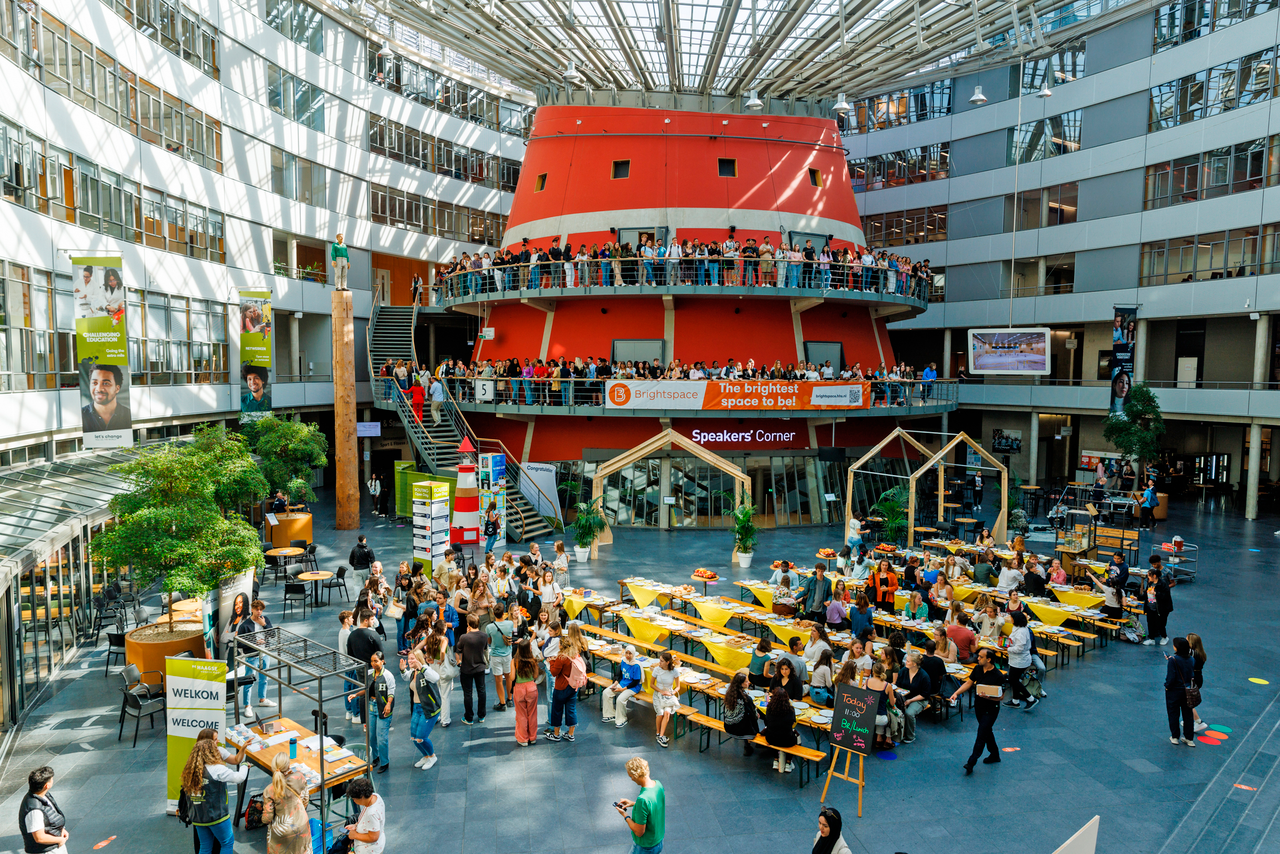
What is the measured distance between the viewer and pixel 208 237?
29.0 meters

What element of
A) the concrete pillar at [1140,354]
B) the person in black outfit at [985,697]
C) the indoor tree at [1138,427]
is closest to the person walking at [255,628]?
the person in black outfit at [985,697]

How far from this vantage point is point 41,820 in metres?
7.95

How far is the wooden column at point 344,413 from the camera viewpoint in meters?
26.6

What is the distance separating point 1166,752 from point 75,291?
21639mm

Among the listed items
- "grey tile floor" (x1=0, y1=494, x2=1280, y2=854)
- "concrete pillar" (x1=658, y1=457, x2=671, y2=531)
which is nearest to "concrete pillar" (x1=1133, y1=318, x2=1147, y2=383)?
"concrete pillar" (x1=658, y1=457, x2=671, y2=531)

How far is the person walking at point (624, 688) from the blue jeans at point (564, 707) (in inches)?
31.3

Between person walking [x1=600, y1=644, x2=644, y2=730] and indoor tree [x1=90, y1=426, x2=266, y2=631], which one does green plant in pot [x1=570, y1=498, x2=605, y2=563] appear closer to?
person walking [x1=600, y1=644, x2=644, y2=730]

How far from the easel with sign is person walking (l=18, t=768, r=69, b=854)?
835cm

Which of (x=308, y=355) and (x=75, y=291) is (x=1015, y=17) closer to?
(x=75, y=291)

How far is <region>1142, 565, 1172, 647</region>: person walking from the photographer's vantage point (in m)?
16.2

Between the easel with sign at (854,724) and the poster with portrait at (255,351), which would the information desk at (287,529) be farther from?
the easel with sign at (854,724)

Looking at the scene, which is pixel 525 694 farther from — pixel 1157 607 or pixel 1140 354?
pixel 1140 354

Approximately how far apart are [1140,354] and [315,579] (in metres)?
34.9

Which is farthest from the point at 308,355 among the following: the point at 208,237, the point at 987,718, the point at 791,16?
the point at 987,718
